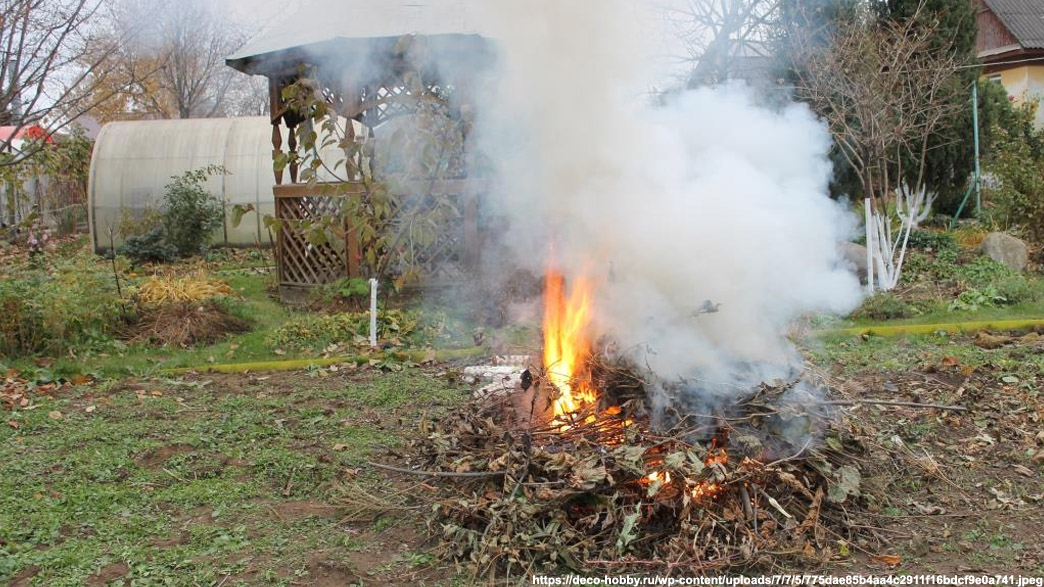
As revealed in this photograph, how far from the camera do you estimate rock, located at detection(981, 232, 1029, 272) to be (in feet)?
38.5

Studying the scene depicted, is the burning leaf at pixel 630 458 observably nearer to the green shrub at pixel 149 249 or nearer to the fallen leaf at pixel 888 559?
the fallen leaf at pixel 888 559

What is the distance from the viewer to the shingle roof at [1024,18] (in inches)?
1001

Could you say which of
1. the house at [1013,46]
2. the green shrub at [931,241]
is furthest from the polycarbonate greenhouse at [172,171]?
the house at [1013,46]

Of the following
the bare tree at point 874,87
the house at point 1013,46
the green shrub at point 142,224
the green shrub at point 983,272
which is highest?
the house at point 1013,46

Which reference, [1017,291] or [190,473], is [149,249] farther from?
[1017,291]

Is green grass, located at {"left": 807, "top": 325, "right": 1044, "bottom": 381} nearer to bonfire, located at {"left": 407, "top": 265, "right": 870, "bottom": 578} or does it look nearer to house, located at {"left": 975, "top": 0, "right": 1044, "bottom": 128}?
bonfire, located at {"left": 407, "top": 265, "right": 870, "bottom": 578}

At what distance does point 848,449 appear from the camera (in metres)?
4.58

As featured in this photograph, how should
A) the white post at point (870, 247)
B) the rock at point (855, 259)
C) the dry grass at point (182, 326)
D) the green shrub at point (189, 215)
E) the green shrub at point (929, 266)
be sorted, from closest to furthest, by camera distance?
the dry grass at point (182, 326) → the white post at point (870, 247) → the rock at point (855, 259) → the green shrub at point (929, 266) → the green shrub at point (189, 215)

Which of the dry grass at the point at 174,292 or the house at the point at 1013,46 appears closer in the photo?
the dry grass at the point at 174,292

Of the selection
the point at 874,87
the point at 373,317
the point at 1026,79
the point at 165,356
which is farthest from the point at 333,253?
the point at 1026,79

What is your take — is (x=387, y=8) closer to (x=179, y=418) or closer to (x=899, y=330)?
(x=179, y=418)

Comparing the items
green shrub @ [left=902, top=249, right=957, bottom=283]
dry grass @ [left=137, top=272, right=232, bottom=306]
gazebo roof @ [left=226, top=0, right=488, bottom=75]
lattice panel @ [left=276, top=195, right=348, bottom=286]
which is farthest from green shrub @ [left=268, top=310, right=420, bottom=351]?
green shrub @ [left=902, top=249, right=957, bottom=283]

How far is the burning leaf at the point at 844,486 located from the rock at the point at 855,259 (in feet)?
24.8

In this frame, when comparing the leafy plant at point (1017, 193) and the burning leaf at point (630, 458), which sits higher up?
the leafy plant at point (1017, 193)
